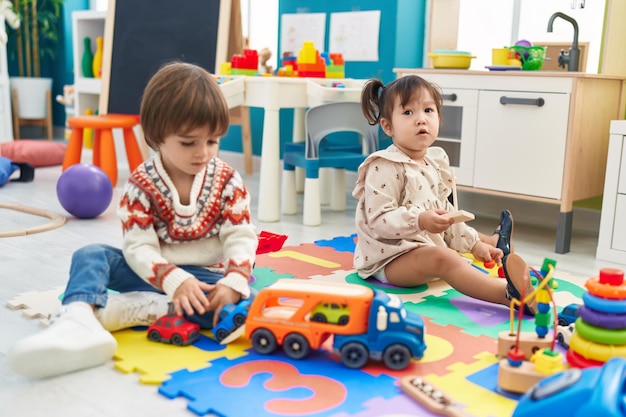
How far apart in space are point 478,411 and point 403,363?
0.17 metres

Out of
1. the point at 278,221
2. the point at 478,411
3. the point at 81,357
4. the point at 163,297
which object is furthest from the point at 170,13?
the point at 478,411

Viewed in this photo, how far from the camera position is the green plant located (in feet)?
16.6

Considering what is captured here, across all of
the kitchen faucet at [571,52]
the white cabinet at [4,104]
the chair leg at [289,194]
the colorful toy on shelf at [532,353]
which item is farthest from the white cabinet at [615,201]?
the white cabinet at [4,104]

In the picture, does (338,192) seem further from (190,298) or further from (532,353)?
(532,353)

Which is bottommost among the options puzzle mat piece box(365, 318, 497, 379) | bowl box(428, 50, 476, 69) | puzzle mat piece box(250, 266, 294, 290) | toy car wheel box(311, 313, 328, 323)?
puzzle mat piece box(250, 266, 294, 290)

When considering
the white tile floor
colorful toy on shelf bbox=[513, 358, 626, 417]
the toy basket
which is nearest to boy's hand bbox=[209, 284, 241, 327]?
the white tile floor

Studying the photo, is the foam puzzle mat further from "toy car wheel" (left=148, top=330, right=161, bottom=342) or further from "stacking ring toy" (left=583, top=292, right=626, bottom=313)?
"stacking ring toy" (left=583, top=292, right=626, bottom=313)

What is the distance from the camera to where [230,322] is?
129cm

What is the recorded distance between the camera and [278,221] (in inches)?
103

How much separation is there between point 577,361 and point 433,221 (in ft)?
1.63

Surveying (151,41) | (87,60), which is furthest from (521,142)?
(87,60)

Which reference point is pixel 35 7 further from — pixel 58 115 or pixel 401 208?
pixel 401 208

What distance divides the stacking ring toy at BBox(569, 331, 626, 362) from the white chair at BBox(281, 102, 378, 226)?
1474 mm

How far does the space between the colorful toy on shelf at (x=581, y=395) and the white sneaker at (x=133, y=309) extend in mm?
732
